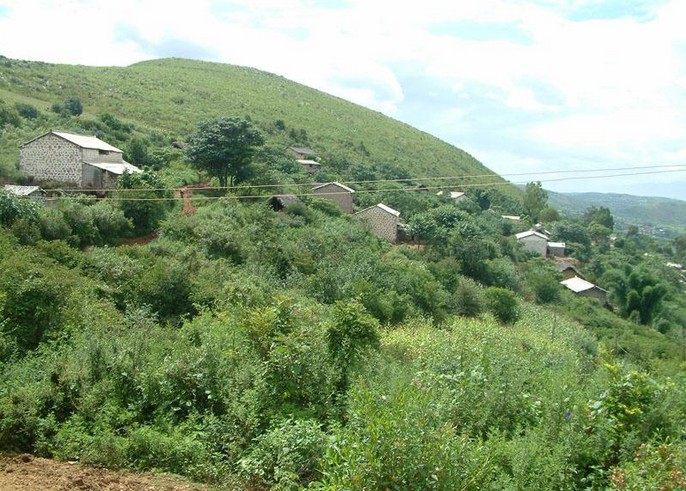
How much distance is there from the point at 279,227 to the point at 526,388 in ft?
74.6

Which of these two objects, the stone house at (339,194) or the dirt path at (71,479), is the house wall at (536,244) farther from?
the dirt path at (71,479)

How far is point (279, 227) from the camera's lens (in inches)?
1153

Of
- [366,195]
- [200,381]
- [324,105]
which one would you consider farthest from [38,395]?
[324,105]

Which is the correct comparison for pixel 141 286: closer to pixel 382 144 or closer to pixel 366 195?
pixel 366 195

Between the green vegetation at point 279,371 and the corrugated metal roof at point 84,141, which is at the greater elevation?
the corrugated metal roof at point 84,141

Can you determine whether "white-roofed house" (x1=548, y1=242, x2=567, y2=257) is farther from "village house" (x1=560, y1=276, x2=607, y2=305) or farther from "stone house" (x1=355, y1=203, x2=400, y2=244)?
"stone house" (x1=355, y1=203, x2=400, y2=244)

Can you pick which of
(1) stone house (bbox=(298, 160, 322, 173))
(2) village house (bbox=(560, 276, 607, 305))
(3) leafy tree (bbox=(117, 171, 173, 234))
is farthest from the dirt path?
(1) stone house (bbox=(298, 160, 322, 173))

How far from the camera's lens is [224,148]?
3306cm

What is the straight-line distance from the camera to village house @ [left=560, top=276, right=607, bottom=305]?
145ft

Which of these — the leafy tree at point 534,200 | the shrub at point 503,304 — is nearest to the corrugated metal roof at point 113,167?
the shrub at point 503,304

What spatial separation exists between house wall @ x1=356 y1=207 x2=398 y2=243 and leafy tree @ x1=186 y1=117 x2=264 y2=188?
27.9ft

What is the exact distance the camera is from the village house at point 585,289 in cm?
4416

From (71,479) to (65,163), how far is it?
24.5 metres

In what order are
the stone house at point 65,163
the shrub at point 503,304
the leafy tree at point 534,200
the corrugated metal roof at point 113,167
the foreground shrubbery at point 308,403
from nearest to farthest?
the foreground shrubbery at point 308,403 → the stone house at point 65,163 → the corrugated metal roof at point 113,167 → the shrub at point 503,304 → the leafy tree at point 534,200
